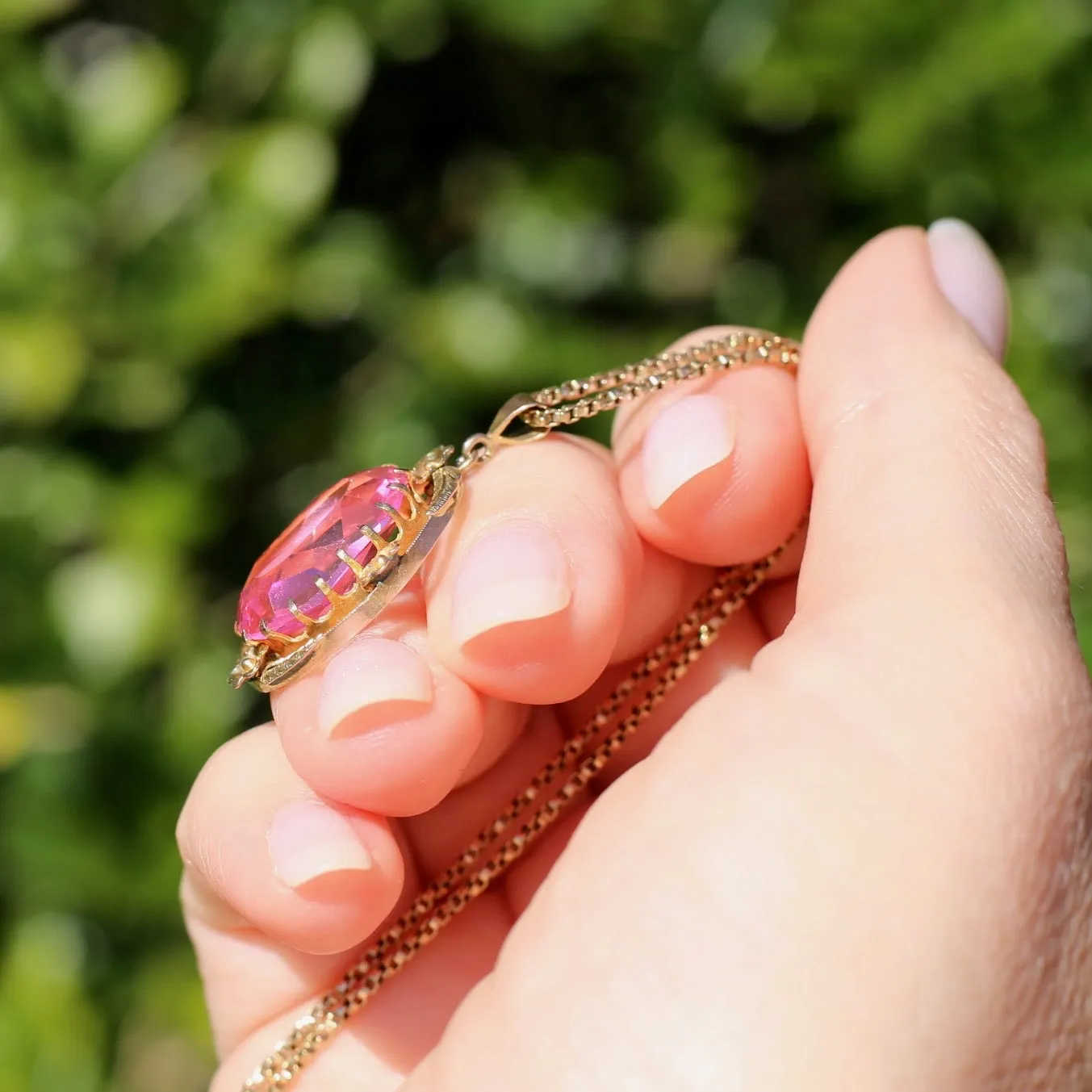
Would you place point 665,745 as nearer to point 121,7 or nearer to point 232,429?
point 232,429

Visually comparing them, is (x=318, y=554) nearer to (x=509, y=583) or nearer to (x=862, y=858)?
(x=509, y=583)

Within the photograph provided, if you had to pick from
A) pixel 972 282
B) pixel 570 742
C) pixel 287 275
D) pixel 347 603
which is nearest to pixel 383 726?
pixel 347 603

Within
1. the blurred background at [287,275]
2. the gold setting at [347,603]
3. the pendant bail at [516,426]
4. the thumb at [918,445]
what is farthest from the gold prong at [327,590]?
the blurred background at [287,275]

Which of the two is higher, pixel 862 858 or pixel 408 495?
pixel 408 495

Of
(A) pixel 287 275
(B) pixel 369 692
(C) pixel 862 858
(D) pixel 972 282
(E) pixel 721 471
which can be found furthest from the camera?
(A) pixel 287 275

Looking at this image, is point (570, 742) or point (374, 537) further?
point (570, 742)

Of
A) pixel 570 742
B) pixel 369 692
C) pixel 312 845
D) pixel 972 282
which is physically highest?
pixel 972 282

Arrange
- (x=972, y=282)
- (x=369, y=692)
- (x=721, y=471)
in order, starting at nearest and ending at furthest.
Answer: (x=369, y=692) < (x=721, y=471) < (x=972, y=282)

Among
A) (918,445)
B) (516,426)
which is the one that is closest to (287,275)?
(516,426)
